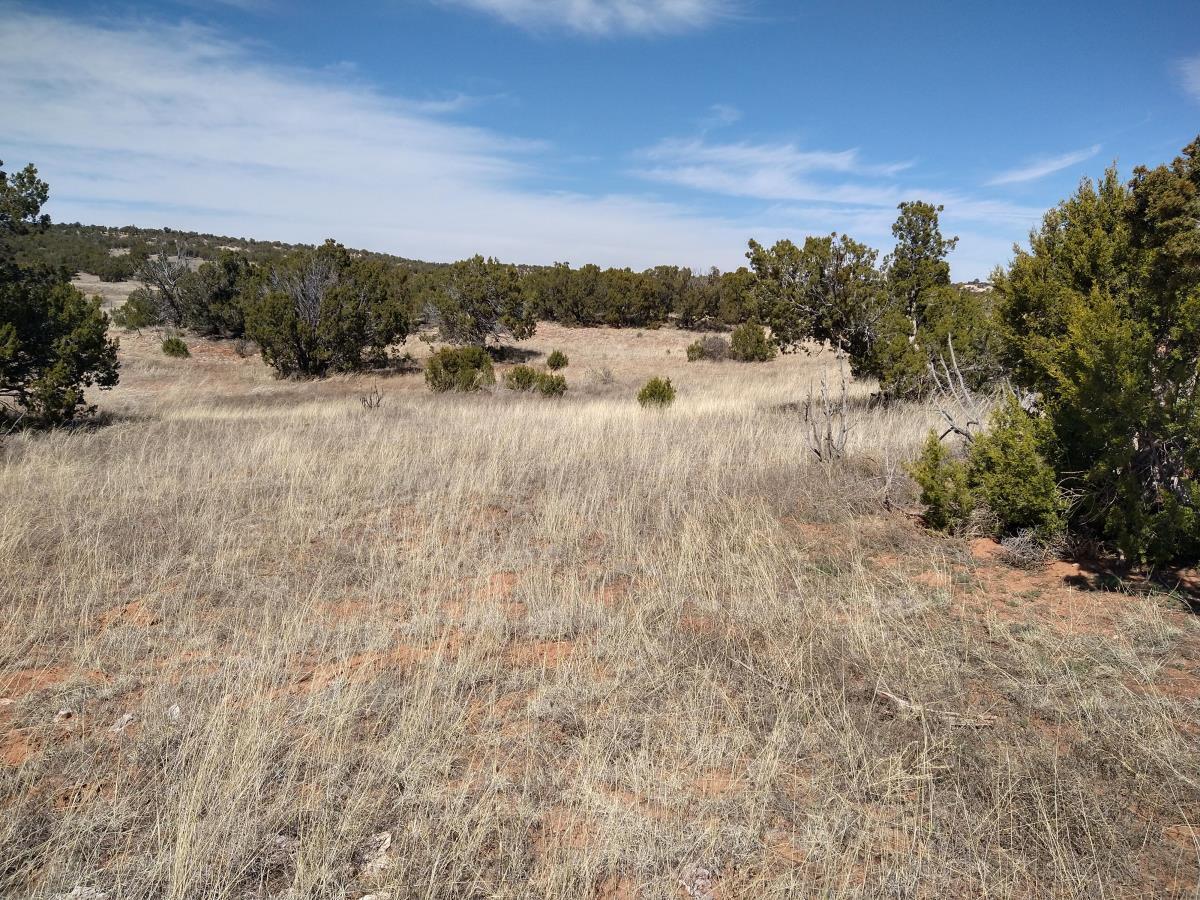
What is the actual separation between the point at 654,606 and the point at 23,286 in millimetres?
11788

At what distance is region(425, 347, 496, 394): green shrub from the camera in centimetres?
1605

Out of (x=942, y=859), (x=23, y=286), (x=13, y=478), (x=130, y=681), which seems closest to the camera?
(x=942, y=859)

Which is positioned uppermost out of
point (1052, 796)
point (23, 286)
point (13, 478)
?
point (23, 286)

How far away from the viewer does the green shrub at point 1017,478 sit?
493 cm

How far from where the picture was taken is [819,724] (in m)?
2.85

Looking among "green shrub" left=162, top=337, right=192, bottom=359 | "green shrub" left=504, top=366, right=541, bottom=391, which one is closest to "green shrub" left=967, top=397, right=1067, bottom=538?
"green shrub" left=504, top=366, right=541, bottom=391

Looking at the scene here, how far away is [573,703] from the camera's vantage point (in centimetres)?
308

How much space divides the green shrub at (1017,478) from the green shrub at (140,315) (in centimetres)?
2791

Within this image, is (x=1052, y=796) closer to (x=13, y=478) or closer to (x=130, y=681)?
(x=130, y=681)

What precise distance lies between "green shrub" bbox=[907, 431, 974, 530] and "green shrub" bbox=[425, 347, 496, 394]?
11.9 meters

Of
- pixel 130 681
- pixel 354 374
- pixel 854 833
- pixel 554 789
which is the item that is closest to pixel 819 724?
pixel 854 833

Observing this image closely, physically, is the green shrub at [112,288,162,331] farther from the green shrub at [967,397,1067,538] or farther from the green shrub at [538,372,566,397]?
A: the green shrub at [967,397,1067,538]

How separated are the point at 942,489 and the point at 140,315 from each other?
27.9 m

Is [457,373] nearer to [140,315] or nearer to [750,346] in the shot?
[750,346]
